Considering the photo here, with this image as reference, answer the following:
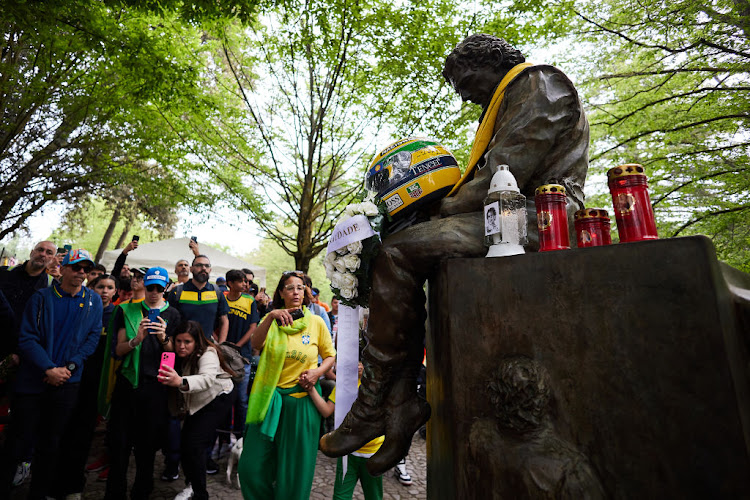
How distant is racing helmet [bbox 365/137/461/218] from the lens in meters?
1.77

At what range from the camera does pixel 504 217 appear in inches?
54.9

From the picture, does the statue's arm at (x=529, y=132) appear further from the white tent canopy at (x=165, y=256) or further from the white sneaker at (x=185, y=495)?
the white tent canopy at (x=165, y=256)

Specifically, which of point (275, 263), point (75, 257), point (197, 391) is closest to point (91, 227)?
point (275, 263)

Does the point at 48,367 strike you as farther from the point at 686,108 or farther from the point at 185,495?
the point at 686,108

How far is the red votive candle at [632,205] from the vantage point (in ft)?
4.01

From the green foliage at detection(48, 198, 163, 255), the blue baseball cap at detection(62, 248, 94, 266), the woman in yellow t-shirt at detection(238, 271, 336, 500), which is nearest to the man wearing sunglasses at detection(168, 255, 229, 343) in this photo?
the blue baseball cap at detection(62, 248, 94, 266)

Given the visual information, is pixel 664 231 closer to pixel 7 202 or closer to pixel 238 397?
pixel 238 397

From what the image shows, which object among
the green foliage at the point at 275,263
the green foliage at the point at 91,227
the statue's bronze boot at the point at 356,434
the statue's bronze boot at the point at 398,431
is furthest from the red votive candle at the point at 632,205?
the green foliage at the point at 275,263

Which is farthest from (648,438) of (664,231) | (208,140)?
(208,140)

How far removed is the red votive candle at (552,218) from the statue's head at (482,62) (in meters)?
0.89

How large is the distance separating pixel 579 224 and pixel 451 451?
98 centimetres

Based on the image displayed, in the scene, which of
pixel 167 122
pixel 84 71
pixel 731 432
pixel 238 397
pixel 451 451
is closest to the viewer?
pixel 731 432

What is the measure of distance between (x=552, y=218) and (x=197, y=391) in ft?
11.8

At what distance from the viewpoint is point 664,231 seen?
22.9ft
